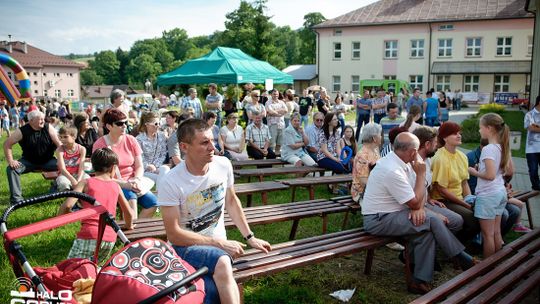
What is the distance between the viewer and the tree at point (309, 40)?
6969cm

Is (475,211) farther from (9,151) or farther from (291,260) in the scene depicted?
(9,151)

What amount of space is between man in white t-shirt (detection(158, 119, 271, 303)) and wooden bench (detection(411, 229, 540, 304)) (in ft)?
4.59

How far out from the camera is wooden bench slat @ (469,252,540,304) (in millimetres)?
3175

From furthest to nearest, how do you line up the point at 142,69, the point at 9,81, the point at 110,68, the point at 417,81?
the point at 110,68, the point at 142,69, the point at 417,81, the point at 9,81

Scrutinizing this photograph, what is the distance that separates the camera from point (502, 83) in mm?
37969

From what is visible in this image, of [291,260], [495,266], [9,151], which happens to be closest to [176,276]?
[291,260]

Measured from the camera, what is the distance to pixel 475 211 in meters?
4.69

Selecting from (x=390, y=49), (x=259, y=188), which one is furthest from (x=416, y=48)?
(x=259, y=188)

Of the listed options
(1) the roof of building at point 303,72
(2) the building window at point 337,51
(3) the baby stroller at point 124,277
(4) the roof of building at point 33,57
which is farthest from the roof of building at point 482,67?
(4) the roof of building at point 33,57

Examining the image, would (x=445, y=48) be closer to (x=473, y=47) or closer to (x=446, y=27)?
(x=446, y=27)

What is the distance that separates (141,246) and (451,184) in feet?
12.3

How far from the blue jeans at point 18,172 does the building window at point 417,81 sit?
122ft

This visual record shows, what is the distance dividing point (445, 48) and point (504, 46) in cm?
476

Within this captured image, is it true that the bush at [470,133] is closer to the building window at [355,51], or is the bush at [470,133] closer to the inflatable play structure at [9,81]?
the inflatable play structure at [9,81]
